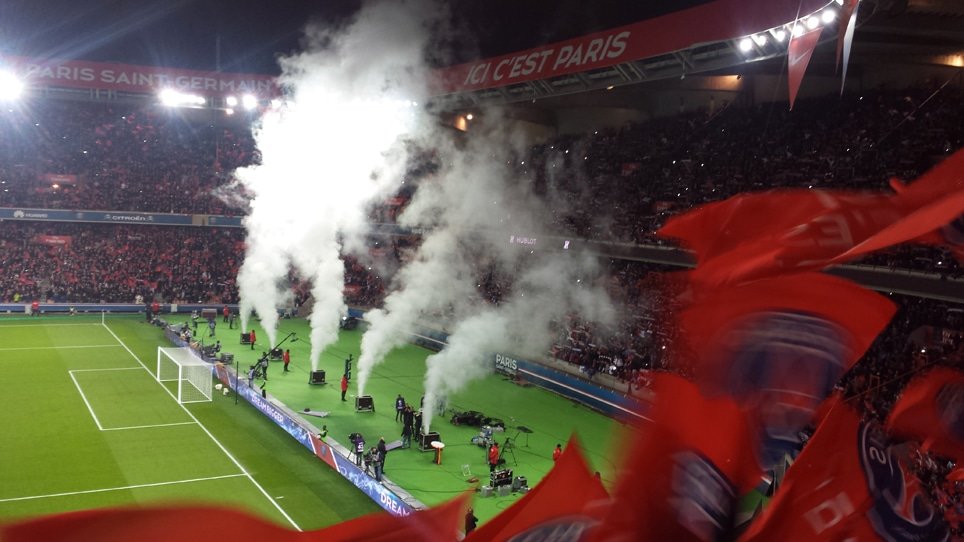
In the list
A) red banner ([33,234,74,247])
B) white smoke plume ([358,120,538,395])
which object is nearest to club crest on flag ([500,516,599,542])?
white smoke plume ([358,120,538,395])

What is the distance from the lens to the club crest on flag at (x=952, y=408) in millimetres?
4133

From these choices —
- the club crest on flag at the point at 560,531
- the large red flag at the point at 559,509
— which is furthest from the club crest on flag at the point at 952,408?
the club crest on flag at the point at 560,531

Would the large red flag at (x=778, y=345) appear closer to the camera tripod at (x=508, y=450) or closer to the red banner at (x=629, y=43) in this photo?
the camera tripod at (x=508, y=450)

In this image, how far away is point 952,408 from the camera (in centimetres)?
416

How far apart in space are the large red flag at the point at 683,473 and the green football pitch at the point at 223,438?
43.6 ft

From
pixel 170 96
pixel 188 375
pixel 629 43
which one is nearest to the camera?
pixel 188 375

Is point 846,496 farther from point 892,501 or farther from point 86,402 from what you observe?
point 86,402

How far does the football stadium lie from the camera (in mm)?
2670

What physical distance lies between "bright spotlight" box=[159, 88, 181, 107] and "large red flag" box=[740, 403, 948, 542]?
51859 mm

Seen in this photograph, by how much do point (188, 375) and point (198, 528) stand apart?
92.2ft

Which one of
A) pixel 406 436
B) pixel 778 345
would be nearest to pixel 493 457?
pixel 406 436

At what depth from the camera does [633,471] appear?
242 centimetres

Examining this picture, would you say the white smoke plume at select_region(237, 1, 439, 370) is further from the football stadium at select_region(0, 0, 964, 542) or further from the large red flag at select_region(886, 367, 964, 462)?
the large red flag at select_region(886, 367, 964, 462)

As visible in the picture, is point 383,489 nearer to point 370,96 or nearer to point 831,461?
point 831,461
